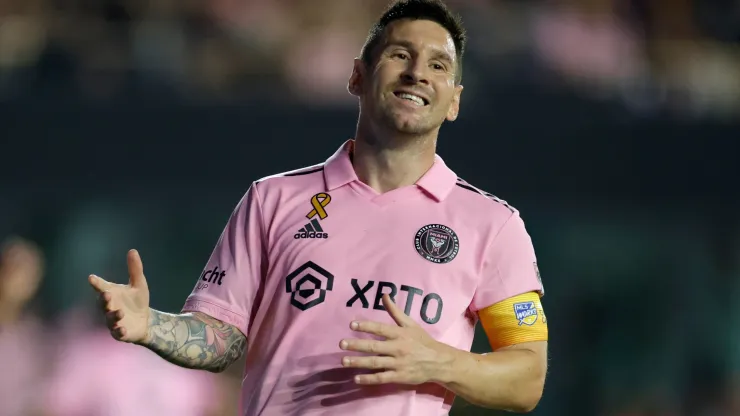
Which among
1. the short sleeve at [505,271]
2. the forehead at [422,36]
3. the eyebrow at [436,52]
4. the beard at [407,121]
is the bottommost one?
the short sleeve at [505,271]

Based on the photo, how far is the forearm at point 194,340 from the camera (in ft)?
10.5

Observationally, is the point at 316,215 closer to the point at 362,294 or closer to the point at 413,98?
the point at 362,294

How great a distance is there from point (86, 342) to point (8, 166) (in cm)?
281

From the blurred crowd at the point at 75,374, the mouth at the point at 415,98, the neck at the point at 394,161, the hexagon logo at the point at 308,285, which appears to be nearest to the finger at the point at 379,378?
the hexagon logo at the point at 308,285

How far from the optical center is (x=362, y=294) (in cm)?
331

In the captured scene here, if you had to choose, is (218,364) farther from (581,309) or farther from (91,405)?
(581,309)

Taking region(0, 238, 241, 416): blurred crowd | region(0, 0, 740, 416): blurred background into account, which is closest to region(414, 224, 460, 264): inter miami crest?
region(0, 238, 241, 416): blurred crowd

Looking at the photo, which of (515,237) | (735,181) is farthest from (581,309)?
(515,237)

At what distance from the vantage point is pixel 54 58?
9.26 metres

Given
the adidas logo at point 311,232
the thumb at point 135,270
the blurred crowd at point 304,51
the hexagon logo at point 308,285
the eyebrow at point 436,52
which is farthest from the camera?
the blurred crowd at point 304,51

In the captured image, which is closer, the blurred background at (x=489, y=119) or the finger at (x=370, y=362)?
the finger at (x=370, y=362)

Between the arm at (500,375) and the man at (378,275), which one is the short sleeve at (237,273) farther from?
the arm at (500,375)

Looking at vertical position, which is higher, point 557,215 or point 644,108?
point 644,108

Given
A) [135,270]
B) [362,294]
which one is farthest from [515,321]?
[135,270]
